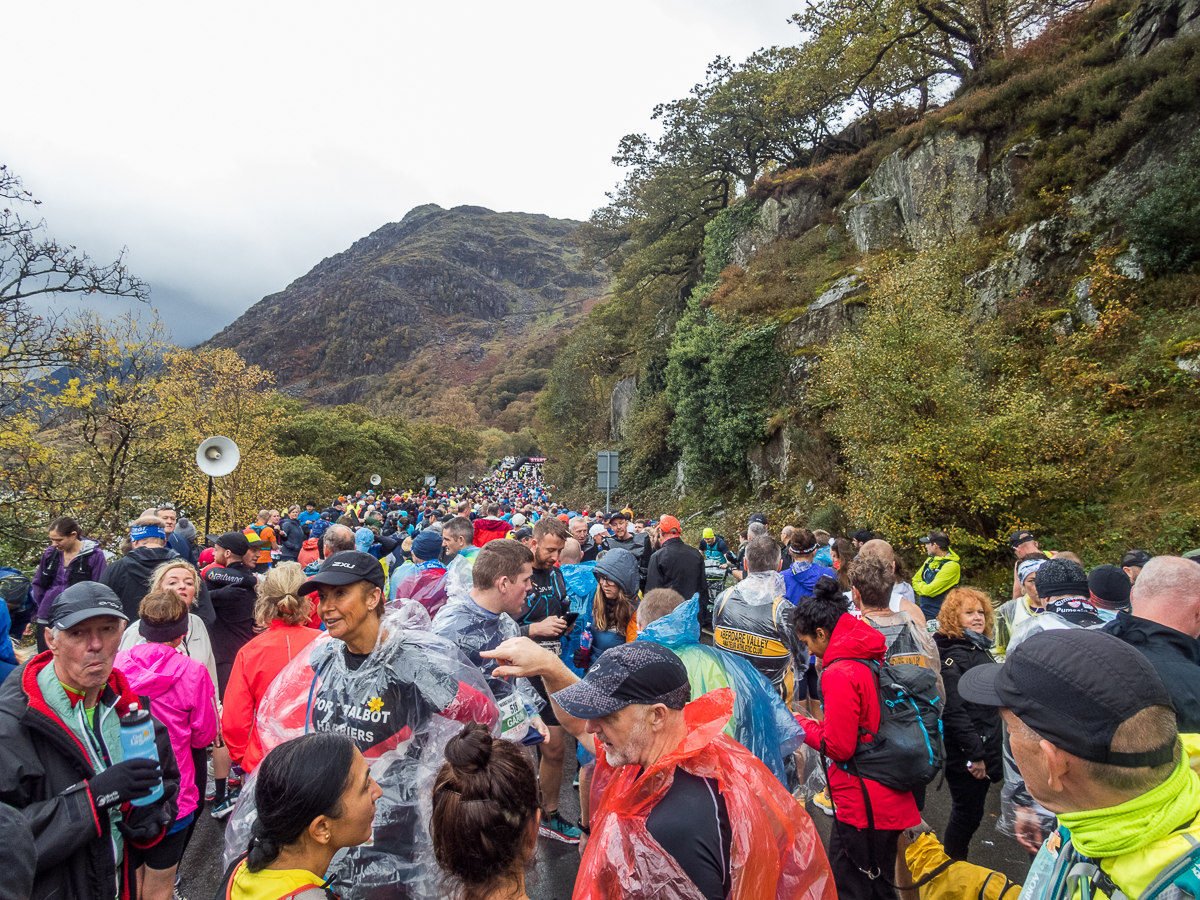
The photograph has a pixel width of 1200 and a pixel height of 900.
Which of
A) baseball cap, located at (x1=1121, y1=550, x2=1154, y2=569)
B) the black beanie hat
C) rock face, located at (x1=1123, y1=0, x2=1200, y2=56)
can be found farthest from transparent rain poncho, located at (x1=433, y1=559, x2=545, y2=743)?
rock face, located at (x1=1123, y1=0, x2=1200, y2=56)

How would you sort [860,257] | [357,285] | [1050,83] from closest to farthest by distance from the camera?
[1050,83], [860,257], [357,285]

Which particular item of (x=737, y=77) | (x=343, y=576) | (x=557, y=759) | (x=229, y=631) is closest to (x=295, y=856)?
(x=343, y=576)

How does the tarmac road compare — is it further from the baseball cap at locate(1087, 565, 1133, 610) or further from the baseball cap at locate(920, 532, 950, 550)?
the baseball cap at locate(920, 532, 950, 550)

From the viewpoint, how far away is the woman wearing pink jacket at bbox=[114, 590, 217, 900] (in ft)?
8.86

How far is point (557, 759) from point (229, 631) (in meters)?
3.08

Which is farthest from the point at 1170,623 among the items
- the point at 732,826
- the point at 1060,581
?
the point at 732,826

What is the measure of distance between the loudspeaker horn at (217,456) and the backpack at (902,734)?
964cm

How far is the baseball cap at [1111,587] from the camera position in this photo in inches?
143

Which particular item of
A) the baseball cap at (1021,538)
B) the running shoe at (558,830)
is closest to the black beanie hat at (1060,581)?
the baseball cap at (1021,538)

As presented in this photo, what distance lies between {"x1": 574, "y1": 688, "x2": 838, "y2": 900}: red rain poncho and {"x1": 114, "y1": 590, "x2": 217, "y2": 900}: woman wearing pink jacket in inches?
94.3

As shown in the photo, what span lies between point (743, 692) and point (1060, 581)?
2197mm

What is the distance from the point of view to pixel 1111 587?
3.67m

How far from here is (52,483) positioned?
875 centimetres

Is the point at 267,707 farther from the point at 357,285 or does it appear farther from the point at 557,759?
the point at 357,285
